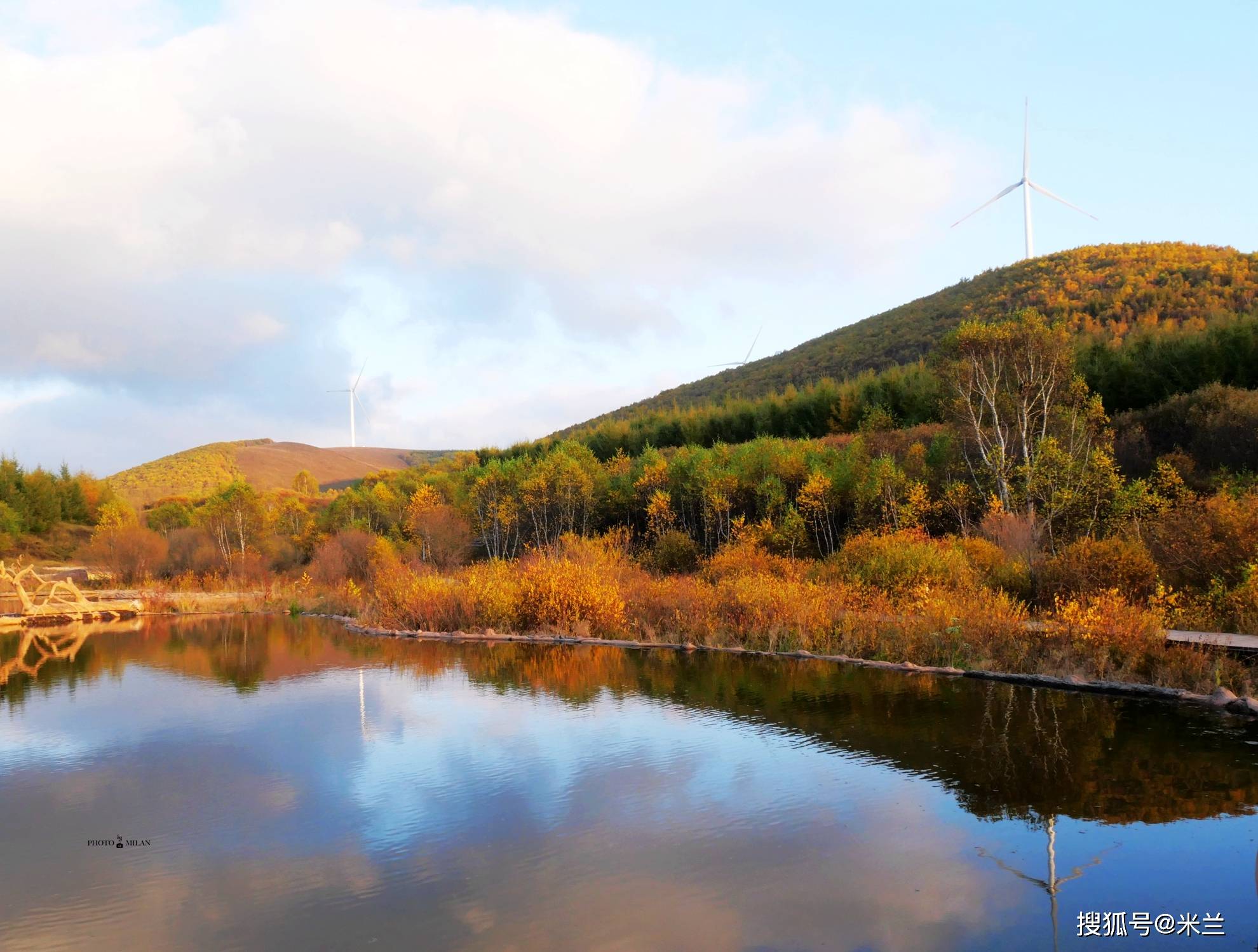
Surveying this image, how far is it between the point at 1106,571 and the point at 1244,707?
5315mm

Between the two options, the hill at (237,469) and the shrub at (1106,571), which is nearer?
the shrub at (1106,571)

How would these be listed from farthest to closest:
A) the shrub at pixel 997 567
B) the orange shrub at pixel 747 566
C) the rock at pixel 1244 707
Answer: the orange shrub at pixel 747 566 < the shrub at pixel 997 567 < the rock at pixel 1244 707

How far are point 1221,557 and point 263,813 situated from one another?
16935 mm

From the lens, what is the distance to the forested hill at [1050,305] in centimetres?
5075

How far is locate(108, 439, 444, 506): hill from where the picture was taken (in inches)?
4417

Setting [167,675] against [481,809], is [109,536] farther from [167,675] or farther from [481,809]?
[481,809]

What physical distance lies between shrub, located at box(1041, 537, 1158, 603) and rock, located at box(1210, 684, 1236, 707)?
11.7 feet

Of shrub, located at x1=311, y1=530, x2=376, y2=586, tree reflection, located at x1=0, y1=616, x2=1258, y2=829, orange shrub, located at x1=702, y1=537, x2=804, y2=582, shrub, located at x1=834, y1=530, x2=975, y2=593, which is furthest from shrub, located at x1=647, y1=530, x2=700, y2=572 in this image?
shrub, located at x1=311, y1=530, x2=376, y2=586

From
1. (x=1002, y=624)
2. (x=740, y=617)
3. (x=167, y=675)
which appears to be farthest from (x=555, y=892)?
(x=167, y=675)

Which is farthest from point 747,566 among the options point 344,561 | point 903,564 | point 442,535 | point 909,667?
point 442,535

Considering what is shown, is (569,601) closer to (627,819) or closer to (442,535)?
(627,819)

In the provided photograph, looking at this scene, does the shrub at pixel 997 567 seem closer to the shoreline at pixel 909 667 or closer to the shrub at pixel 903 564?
the shrub at pixel 903 564

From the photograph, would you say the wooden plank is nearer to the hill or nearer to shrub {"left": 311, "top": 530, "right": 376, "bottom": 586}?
shrub {"left": 311, "top": 530, "right": 376, "bottom": 586}

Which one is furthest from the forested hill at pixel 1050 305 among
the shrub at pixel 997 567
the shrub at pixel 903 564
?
the shrub at pixel 903 564
